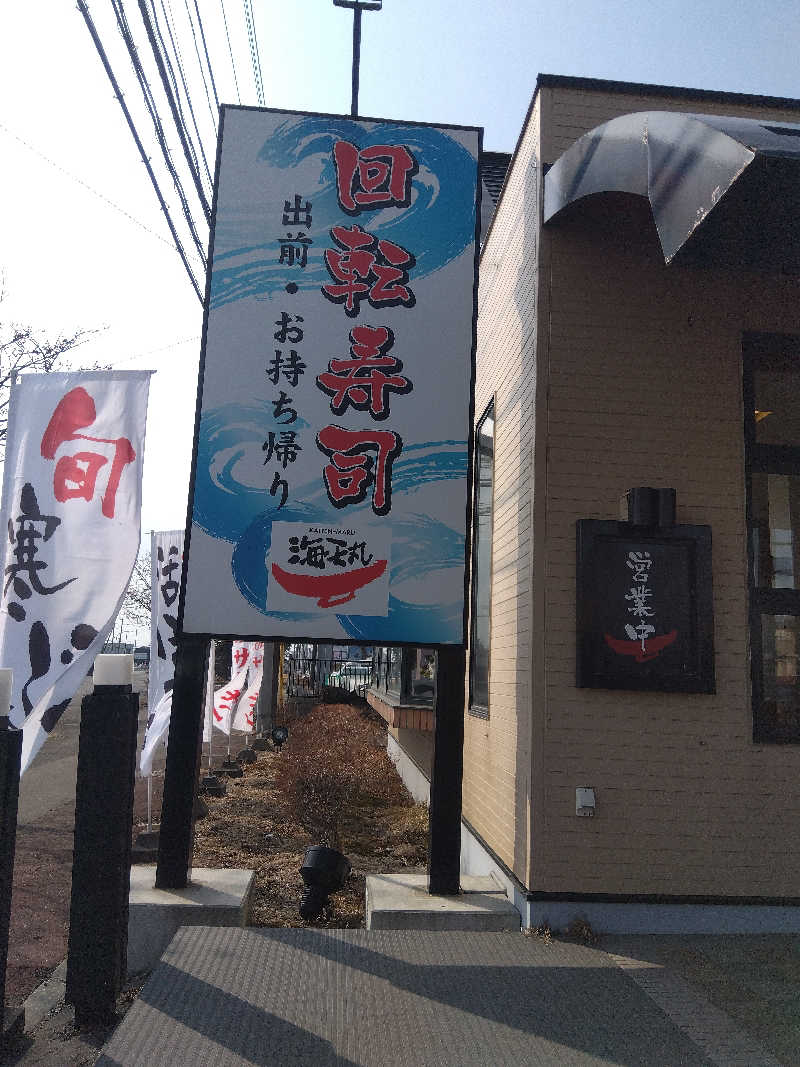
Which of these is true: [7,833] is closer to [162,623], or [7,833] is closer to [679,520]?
[679,520]

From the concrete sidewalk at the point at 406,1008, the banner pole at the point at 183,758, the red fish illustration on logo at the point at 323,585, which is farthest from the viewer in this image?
the red fish illustration on logo at the point at 323,585

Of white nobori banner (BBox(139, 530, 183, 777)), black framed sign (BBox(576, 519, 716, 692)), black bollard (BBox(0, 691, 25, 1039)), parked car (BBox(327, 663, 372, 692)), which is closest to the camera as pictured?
black bollard (BBox(0, 691, 25, 1039))

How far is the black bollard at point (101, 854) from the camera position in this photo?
3986 mm

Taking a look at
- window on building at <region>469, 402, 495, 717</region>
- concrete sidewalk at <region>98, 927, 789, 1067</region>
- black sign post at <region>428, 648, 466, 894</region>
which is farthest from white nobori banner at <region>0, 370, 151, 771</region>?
window on building at <region>469, 402, 495, 717</region>

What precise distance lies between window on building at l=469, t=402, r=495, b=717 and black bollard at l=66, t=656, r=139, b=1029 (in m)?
3.35

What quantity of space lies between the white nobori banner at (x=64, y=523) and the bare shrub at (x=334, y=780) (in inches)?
147

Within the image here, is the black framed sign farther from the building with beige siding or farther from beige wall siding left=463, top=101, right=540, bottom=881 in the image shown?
beige wall siding left=463, top=101, right=540, bottom=881

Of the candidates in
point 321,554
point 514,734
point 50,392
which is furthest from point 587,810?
point 50,392

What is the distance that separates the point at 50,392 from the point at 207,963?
151 inches

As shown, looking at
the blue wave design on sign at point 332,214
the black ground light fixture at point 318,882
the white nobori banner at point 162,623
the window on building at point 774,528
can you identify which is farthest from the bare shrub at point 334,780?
the blue wave design on sign at point 332,214

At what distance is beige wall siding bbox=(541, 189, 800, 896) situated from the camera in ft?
16.6

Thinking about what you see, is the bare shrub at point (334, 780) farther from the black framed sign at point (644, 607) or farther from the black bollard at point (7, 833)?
the black bollard at point (7, 833)

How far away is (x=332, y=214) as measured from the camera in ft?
19.3

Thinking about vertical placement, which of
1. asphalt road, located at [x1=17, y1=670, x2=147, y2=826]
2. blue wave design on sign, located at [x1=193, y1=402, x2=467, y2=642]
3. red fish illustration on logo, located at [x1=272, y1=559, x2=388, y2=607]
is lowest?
asphalt road, located at [x1=17, y1=670, x2=147, y2=826]
